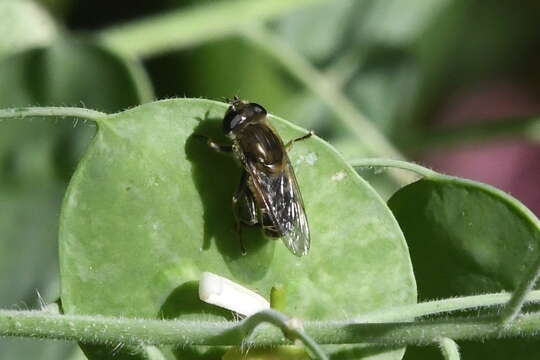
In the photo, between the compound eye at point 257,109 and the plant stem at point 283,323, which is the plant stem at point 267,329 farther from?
the compound eye at point 257,109

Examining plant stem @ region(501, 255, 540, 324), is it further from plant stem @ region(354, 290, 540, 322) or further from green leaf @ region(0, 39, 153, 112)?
green leaf @ region(0, 39, 153, 112)

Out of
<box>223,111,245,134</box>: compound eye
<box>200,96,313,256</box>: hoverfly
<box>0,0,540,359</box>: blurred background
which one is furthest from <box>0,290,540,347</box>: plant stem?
<box>0,0,540,359</box>: blurred background

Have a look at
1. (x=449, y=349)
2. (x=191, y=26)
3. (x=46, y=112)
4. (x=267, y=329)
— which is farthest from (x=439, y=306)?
(x=191, y=26)

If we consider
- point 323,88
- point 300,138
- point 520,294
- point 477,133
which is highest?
point 300,138

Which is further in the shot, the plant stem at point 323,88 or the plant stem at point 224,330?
the plant stem at point 323,88

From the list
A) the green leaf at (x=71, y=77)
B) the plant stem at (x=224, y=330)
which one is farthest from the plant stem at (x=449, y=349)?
the green leaf at (x=71, y=77)

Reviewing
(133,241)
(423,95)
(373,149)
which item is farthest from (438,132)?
(133,241)

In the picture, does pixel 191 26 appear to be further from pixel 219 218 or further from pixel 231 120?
pixel 219 218
